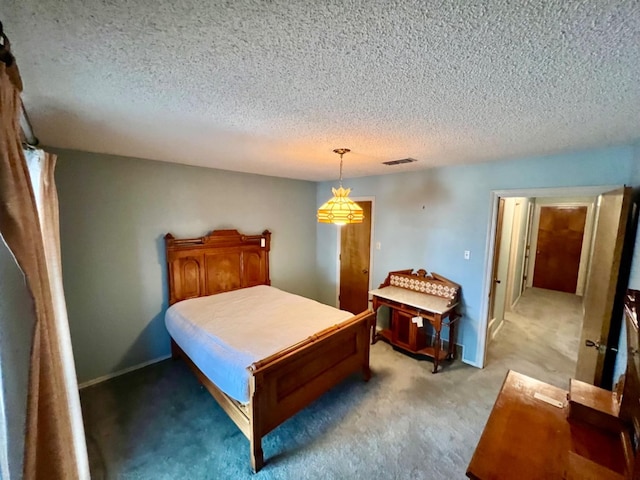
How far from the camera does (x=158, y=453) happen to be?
6.27ft

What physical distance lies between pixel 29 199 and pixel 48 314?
419mm

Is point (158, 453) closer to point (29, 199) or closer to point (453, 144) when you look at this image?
point (29, 199)

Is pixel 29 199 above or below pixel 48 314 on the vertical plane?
above

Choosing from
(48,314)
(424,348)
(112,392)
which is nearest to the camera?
(48,314)

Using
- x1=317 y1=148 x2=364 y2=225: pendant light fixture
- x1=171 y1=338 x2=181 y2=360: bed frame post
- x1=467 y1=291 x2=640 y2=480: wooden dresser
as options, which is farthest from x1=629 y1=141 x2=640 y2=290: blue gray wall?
x1=171 y1=338 x2=181 y2=360: bed frame post

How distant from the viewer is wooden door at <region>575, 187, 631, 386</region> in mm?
1826

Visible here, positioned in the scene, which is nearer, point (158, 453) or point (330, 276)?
point (158, 453)

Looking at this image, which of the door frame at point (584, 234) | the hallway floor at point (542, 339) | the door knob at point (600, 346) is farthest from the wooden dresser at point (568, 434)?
the door frame at point (584, 234)

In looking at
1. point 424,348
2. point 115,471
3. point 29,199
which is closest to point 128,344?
point 115,471

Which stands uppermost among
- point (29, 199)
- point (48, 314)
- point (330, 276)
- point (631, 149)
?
point (631, 149)

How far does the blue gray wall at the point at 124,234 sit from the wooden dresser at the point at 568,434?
322 cm

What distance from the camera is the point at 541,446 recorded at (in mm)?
1062

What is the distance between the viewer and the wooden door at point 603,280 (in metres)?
1.83

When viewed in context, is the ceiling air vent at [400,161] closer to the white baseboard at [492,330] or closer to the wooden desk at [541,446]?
the wooden desk at [541,446]
